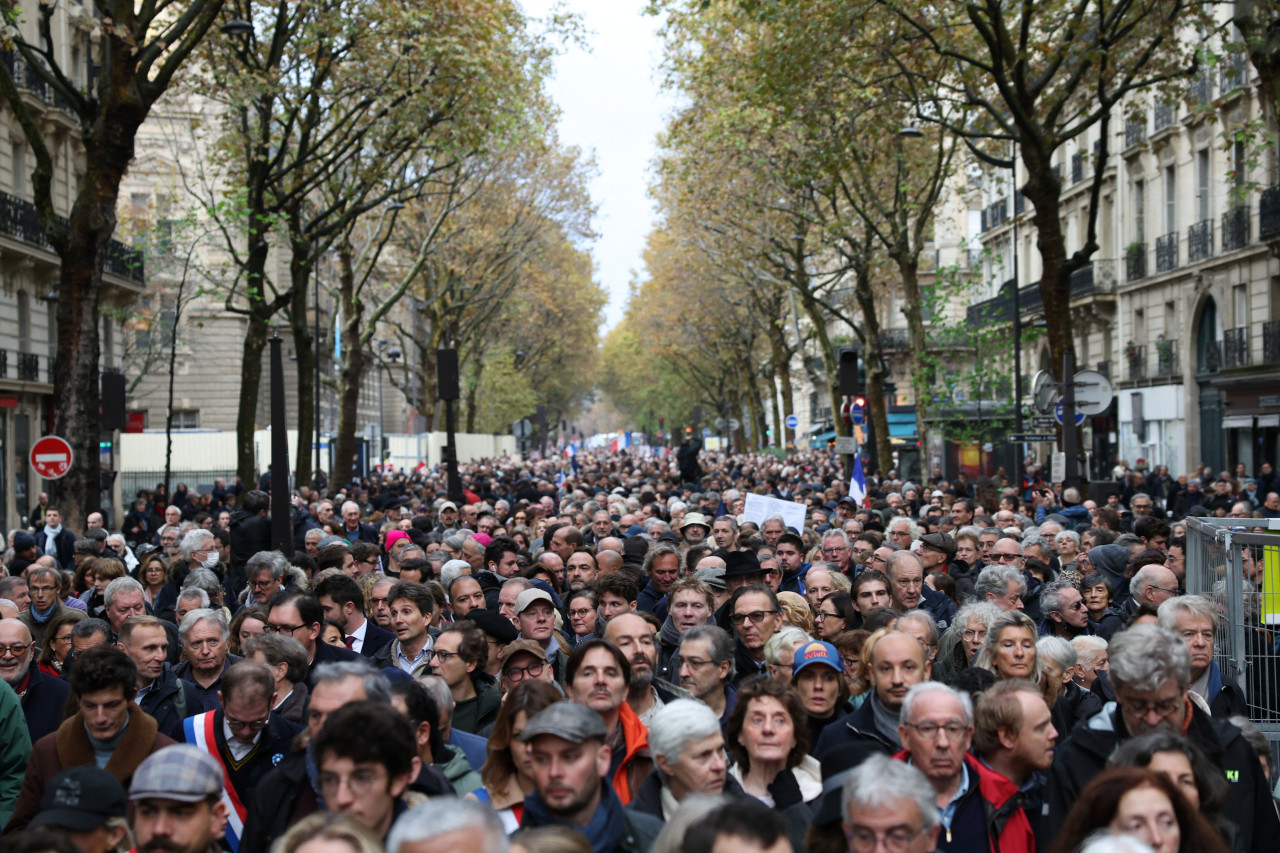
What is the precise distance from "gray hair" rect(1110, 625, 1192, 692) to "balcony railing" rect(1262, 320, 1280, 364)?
28.5 metres

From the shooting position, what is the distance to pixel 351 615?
9.05 m

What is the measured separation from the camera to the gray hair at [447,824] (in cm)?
360

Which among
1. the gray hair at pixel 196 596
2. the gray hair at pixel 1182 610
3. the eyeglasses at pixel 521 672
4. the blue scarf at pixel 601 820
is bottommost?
the blue scarf at pixel 601 820

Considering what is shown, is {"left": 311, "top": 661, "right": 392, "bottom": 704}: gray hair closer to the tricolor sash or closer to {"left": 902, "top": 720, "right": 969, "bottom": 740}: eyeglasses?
the tricolor sash

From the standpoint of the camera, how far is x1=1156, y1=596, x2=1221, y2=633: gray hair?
6.69 m

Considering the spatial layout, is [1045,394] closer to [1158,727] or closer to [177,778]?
[1158,727]

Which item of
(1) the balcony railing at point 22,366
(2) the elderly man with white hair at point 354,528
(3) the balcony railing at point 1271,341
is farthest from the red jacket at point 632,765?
(3) the balcony railing at point 1271,341

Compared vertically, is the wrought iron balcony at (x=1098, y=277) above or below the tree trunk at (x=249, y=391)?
above

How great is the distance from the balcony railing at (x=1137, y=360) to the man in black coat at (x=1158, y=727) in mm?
36715

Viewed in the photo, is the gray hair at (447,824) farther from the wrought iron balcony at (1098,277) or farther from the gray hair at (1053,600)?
the wrought iron balcony at (1098,277)

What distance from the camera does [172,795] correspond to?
441 centimetres

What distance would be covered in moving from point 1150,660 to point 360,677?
9.24 ft

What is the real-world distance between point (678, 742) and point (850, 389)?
22.7 metres

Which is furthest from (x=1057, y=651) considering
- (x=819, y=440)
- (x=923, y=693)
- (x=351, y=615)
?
(x=819, y=440)
